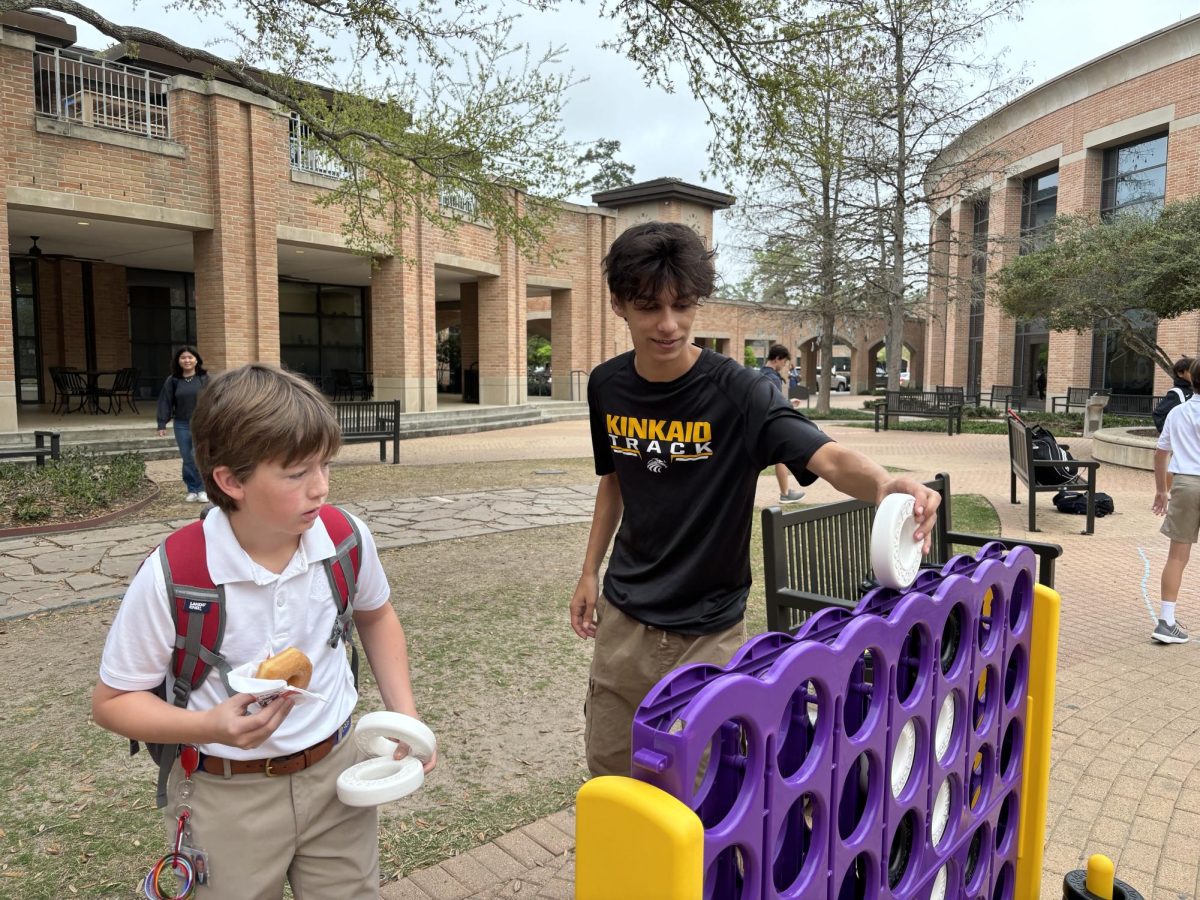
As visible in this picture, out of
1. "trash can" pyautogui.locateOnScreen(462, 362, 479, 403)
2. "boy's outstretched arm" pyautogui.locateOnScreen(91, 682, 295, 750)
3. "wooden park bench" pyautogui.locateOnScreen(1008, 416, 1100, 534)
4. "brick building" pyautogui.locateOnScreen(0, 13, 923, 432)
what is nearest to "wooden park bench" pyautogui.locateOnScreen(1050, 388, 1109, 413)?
"brick building" pyautogui.locateOnScreen(0, 13, 923, 432)

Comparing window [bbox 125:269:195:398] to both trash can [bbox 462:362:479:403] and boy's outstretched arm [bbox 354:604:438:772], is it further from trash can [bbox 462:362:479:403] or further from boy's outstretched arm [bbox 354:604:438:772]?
boy's outstretched arm [bbox 354:604:438:772]

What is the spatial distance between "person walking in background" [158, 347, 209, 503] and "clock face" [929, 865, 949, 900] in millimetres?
9254

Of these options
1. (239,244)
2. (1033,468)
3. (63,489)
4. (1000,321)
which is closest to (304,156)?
(239,244)

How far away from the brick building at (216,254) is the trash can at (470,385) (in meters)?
0.06

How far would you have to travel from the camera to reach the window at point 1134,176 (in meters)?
27.2

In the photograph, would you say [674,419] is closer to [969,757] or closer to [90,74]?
[969,757]

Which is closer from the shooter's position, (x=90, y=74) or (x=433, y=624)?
(x=433, y=624)

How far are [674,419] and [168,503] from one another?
9.31m

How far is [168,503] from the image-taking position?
9.79 meters

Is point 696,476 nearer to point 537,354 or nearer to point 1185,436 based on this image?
point 1185,436

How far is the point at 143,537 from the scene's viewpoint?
7.71 meters

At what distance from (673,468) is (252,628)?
1.08 meters

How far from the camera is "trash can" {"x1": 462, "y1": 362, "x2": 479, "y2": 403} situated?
27.7m

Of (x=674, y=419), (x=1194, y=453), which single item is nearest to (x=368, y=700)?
(x=674, y=419)
